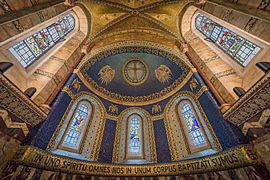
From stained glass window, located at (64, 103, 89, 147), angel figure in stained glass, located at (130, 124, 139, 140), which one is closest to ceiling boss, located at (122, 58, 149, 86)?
angel figure in stained glass, located at (130, 124, 139, 140)

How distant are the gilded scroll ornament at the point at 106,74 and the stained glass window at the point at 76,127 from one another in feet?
9.72

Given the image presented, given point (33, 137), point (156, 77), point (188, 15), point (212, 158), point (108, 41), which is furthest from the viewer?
point (156, 77)

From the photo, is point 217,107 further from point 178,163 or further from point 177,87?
point 177,87

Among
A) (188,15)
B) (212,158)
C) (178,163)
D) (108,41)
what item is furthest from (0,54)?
(188,15)

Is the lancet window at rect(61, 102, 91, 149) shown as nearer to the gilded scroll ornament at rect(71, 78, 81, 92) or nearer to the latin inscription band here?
the gilded scroll ornament at rect(71, 78, 81, 92)

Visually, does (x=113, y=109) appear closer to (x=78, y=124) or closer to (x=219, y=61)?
(x=78, y=124)

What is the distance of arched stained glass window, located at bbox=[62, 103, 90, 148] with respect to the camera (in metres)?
7.84

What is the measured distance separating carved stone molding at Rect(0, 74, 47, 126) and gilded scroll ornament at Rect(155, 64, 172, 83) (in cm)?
895

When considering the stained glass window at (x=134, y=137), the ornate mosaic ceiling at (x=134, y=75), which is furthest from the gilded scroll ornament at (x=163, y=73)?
the stained glass window at (x=134, y=137)

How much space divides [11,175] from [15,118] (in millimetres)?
1935

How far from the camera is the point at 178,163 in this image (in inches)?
263

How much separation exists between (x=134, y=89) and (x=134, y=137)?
445 cm

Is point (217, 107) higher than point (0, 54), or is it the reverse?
point (0, 54)

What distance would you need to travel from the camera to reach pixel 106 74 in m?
11.8
